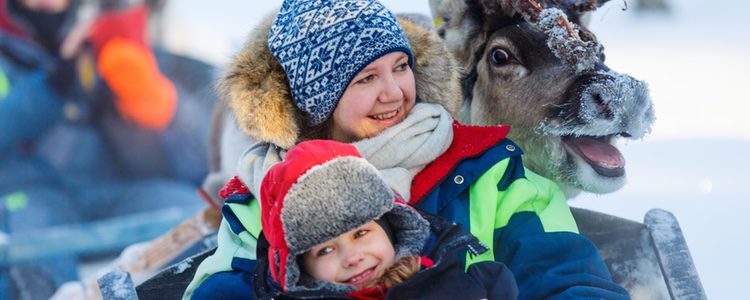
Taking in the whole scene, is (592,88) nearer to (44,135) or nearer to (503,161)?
(503,161)

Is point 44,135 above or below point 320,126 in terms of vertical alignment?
below

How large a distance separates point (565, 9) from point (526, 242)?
2.38 feet

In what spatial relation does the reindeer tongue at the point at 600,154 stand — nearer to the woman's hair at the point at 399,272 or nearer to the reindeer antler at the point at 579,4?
the reindeer antler at the point at 579,4

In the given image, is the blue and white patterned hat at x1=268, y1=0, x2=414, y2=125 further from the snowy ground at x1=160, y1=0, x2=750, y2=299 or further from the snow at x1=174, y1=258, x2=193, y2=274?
the snow at x1=174, y1=258, x2=193, y2=274

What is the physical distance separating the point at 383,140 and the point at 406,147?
0.05 m

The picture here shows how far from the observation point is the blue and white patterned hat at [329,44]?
184cm

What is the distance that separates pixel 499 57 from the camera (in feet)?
7.49

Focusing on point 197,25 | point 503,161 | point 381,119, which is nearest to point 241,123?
point 381,119

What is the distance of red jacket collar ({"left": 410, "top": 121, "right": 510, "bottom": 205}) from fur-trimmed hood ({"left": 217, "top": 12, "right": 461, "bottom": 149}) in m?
0.17

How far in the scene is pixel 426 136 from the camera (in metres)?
1.81

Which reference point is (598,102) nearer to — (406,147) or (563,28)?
(563,28)

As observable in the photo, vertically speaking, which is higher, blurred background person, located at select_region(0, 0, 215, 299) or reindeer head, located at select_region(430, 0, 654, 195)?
reindeer head, located at select_region(430, 0, 654, 195)

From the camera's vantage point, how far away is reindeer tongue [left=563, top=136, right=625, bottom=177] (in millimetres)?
2082

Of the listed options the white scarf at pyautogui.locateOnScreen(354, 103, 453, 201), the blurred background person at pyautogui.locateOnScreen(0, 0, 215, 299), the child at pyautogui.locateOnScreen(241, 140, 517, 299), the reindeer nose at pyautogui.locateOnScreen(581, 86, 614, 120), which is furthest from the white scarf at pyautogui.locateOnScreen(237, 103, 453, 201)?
the blurred background person at pyautogui.locateOnScreen(0, 0, 215, 299)
